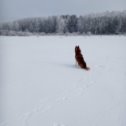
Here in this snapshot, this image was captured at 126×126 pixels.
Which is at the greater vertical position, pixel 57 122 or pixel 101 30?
pixel 101 30

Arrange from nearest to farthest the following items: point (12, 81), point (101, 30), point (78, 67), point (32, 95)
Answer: point (32, 95), point (12, 81), point (101, 30), point (78, 67)

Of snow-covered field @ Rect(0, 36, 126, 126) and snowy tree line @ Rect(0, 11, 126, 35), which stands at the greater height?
snowy tree line @ Rect(0, 11, 126, 35)

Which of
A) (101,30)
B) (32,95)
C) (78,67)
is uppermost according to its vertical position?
(101,30)

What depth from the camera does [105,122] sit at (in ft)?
11.5

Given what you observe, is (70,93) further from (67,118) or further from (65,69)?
(65,69)

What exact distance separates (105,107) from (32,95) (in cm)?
134

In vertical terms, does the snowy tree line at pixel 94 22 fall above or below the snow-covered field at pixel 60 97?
above

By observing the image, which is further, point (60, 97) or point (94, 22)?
point (94, 22)

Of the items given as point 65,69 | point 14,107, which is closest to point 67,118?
point 14,107

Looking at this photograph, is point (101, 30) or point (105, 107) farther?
point (101, 30)

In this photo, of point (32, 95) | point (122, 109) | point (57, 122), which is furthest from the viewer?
point (32, 95)

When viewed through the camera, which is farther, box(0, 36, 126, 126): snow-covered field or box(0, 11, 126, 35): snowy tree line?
box(0, 11, 126, 35): snowy tree line

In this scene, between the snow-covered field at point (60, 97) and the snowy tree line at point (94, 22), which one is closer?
the snow-covered field at point (60, 97)

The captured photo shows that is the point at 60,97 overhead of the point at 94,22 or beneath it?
beneath
